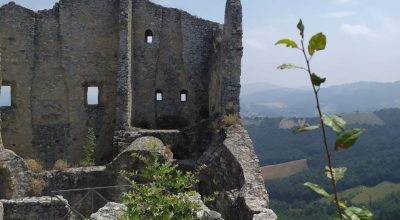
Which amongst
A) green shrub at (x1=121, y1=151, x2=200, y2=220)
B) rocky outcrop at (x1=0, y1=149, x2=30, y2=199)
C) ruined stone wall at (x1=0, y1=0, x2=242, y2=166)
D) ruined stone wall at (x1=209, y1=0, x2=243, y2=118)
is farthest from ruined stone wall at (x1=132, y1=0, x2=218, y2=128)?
green shrub at (x1=121, y1=151, x2=200, y2=220)

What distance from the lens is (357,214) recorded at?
3.25 metres

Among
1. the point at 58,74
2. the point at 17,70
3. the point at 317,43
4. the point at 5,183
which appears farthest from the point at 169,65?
the point at 317,43

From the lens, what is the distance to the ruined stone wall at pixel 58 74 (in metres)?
21.2

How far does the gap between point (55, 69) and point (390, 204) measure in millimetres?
58215

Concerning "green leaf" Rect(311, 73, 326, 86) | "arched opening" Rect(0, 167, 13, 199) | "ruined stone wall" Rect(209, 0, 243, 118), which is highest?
"ruined stone wall" Rect(209, 0, 243, 118)

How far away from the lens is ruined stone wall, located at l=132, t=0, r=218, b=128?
74.8 feet

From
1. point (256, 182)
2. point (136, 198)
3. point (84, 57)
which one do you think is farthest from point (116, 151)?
point (136, 198)

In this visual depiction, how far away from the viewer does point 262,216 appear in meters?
12.0

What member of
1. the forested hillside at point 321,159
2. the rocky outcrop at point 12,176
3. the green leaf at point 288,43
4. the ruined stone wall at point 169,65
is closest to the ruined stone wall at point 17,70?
the rocky outcrop at point 12,176

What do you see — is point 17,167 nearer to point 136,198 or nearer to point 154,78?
point 154,78

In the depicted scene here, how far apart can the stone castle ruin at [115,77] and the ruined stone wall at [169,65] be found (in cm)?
4

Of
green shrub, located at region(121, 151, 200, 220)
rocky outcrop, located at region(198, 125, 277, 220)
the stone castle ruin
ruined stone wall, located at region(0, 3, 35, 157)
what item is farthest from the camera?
ruined stone wall, located at region(0, 3, 35, 157)

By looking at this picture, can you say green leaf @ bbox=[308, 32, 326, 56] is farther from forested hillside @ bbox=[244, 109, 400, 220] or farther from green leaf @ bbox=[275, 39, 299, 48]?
forested hillside @ bbox=[244, 109, 400, 220]

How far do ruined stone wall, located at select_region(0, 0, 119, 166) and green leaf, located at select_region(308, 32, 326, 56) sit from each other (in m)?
19.4
